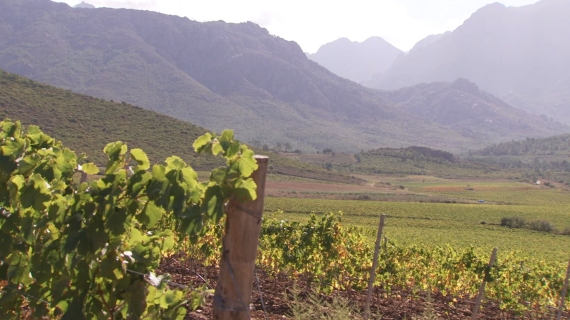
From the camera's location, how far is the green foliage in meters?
2.00

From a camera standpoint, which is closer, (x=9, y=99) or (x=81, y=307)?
(x=81, y=307)

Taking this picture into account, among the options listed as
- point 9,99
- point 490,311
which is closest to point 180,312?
point 490,311

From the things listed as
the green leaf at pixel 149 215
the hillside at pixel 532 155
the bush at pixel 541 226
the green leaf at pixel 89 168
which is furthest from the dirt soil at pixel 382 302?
the hillside at pixel 532 155

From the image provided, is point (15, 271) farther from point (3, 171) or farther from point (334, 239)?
point (334, 239)

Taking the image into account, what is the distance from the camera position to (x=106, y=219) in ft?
6.81

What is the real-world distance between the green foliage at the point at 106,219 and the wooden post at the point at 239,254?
0.43 ft

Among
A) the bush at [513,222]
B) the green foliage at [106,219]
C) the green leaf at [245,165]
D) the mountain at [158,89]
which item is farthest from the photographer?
the mountain at [158,89]

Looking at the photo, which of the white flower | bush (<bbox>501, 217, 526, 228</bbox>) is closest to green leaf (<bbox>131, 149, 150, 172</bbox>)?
the white flower

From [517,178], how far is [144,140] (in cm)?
7781

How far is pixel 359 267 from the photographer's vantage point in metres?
8.75

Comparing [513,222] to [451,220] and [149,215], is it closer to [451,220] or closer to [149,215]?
[451,220]

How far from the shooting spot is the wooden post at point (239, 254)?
2086mm

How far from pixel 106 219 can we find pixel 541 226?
41871 mm

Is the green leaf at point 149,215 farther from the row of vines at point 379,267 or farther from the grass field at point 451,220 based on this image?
the grass field at point 451,220
